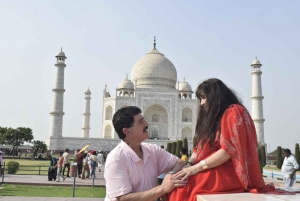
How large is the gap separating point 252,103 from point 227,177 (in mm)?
26847

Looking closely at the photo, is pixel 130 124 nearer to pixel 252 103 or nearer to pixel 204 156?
pixel 204 156

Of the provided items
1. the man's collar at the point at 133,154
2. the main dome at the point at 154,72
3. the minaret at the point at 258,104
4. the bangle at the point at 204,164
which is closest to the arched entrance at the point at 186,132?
the main dome at the point at 154,72

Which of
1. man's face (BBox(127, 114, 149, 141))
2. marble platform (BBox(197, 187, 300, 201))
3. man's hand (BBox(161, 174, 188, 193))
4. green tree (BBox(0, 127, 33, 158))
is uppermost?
green tree (BBox(0, 127, 33, 158))

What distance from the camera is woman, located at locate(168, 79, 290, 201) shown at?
1.76 m

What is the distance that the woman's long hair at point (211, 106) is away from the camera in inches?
76.5

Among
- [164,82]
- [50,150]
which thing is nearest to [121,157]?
[50,150]

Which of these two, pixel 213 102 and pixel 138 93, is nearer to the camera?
pixel 213 102

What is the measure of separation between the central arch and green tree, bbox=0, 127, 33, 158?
32.7 ft

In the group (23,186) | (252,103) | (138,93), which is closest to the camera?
(23,186)

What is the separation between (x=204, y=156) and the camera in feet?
6.36

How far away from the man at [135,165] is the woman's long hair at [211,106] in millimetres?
279

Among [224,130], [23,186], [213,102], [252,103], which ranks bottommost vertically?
[23,186]

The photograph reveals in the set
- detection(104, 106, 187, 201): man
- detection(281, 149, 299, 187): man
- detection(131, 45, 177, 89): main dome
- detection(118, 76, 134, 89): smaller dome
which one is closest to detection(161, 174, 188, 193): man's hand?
detection(104, 106, 187, 201): man

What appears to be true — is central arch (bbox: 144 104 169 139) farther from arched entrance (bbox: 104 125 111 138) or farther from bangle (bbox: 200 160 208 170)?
bangle (bbox: 200 160 208 170)
